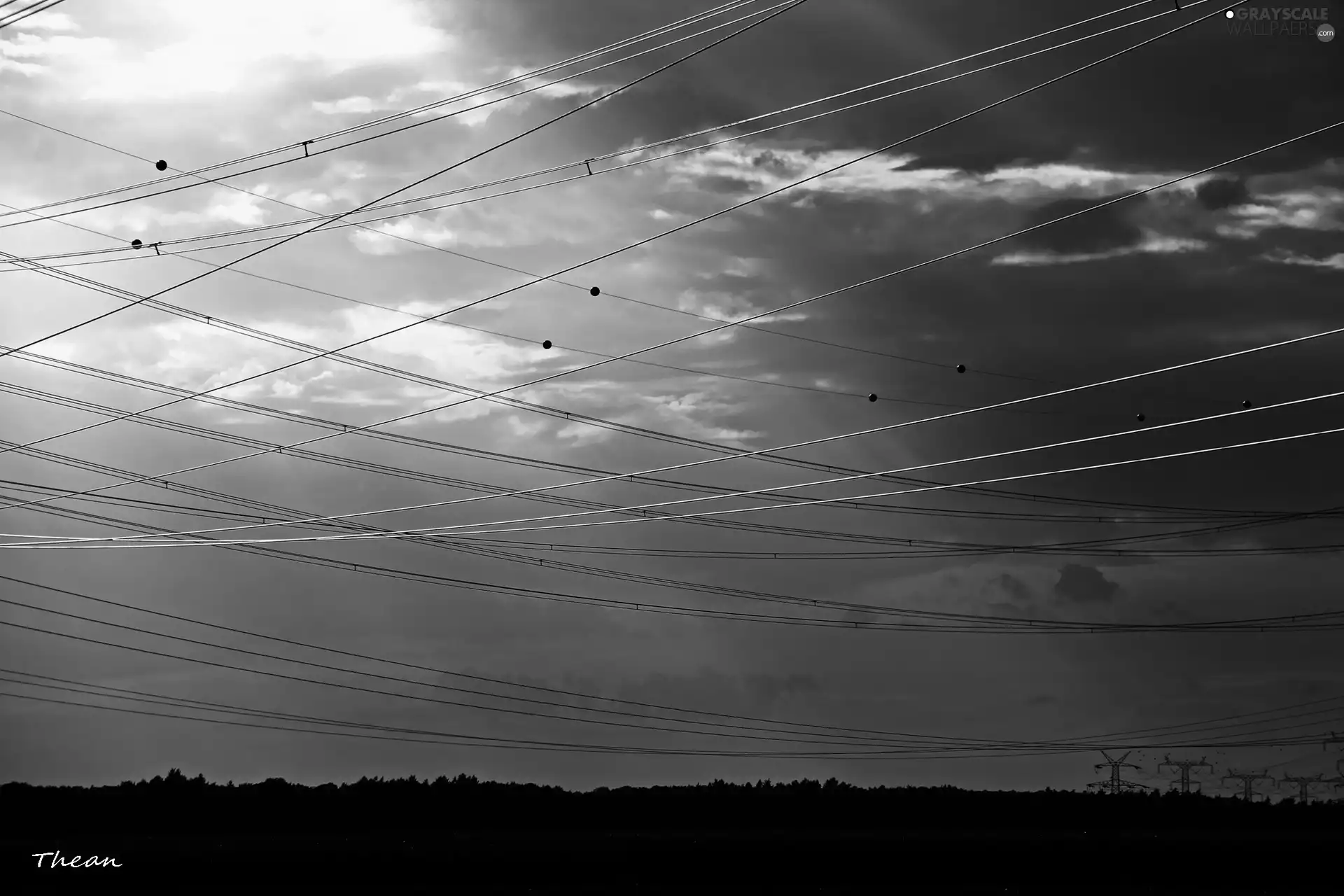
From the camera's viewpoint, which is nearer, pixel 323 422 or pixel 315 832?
pixel 323 422

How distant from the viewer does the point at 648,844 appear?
8044 cm

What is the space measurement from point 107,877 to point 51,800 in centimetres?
3921

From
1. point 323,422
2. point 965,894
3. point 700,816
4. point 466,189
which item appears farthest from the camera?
point 700,816

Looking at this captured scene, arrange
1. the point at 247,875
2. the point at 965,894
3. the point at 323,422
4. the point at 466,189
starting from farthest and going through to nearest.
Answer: the point at 247,875, the point at 965,894, the point at 323,422, the point at 466,189

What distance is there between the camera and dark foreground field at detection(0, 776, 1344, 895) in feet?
186

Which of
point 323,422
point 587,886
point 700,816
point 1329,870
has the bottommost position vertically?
point 700,816

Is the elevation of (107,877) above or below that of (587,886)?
→ above

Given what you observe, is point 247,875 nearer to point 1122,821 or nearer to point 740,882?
point 740,882

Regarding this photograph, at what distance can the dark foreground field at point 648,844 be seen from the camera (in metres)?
56.6

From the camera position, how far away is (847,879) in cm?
5912

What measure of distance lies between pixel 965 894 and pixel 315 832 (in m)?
59.3

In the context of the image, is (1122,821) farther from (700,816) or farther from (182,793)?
(182,793)

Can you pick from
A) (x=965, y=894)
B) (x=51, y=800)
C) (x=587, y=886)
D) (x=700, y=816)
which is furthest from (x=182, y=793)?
(x=965, y=894)

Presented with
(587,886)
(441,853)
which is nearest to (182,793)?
(441,853)
